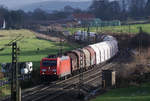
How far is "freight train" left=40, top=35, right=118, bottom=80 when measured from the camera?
33.4m

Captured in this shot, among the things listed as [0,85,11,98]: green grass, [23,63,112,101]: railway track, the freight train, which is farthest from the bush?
[0,85,11,98]: green grass

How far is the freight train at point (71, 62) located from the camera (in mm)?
33438

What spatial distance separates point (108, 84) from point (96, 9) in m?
126

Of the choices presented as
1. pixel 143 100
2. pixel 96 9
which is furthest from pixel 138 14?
pixel 143 100

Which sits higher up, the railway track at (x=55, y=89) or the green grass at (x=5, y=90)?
the railway track at (x=55, y=89)

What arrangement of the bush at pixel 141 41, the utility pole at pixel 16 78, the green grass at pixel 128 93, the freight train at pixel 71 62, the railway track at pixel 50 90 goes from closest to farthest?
1. the utility pole at pixel 16 78
2. the green grass at pixel 128 93
3. the railway track at pixel 50 90
4. the freight train at pixel 71 62
5. the bush at pixel 141 41

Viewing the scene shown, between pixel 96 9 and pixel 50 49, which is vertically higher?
pixel 96 9

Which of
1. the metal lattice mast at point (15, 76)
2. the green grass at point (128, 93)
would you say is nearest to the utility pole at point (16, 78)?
the metal lattice mast at point (15, 76)

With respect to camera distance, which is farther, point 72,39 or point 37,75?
point 72,39

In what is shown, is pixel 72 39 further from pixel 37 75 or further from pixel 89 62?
pixel 37 75

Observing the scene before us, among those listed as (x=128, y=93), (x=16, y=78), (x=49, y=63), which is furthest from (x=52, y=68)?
(x=16, y=78)

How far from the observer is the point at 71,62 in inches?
1452

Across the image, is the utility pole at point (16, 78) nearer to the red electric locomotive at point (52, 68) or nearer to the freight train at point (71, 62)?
the freight train at point (71, 62)

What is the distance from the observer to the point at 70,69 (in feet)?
121
